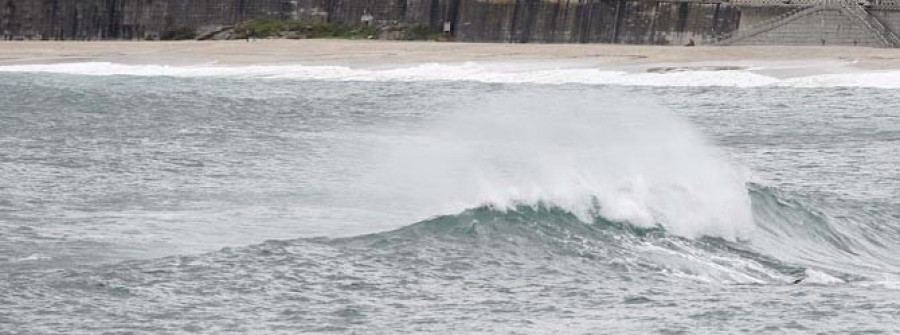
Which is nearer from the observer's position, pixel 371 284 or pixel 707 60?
pixel 371 284

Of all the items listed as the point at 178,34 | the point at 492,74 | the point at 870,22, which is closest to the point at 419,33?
the point at 178,34

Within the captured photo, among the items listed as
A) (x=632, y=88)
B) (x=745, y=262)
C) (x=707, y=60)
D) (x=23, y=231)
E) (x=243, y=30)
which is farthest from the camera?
(x=243, y=30)

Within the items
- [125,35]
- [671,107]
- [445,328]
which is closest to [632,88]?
[671,107]

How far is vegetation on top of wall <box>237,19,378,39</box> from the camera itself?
7656 centimetres

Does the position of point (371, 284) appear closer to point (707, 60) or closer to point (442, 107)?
point (442, 107)

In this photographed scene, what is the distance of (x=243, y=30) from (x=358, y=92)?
958 inches

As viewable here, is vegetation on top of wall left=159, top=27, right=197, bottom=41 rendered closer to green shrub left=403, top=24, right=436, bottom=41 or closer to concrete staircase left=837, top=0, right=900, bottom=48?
green shrub left=403, top=24, right=436, bottom=41

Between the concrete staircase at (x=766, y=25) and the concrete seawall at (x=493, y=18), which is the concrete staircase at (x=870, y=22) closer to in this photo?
the concrete seawall at (x=493, y=18)

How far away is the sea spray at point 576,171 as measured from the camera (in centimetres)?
2511

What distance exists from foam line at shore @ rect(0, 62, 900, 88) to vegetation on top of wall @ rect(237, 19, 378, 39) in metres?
9.78

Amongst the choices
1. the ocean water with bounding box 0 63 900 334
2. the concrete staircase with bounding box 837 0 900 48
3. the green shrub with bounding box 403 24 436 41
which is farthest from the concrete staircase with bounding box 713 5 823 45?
the ocean water with bounding box 0 63 900 334

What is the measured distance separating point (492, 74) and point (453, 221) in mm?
36723

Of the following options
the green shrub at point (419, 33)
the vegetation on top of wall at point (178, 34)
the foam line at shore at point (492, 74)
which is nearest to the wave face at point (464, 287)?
the foam line at shore at point (492, 74)

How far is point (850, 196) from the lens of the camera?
30422 mm
